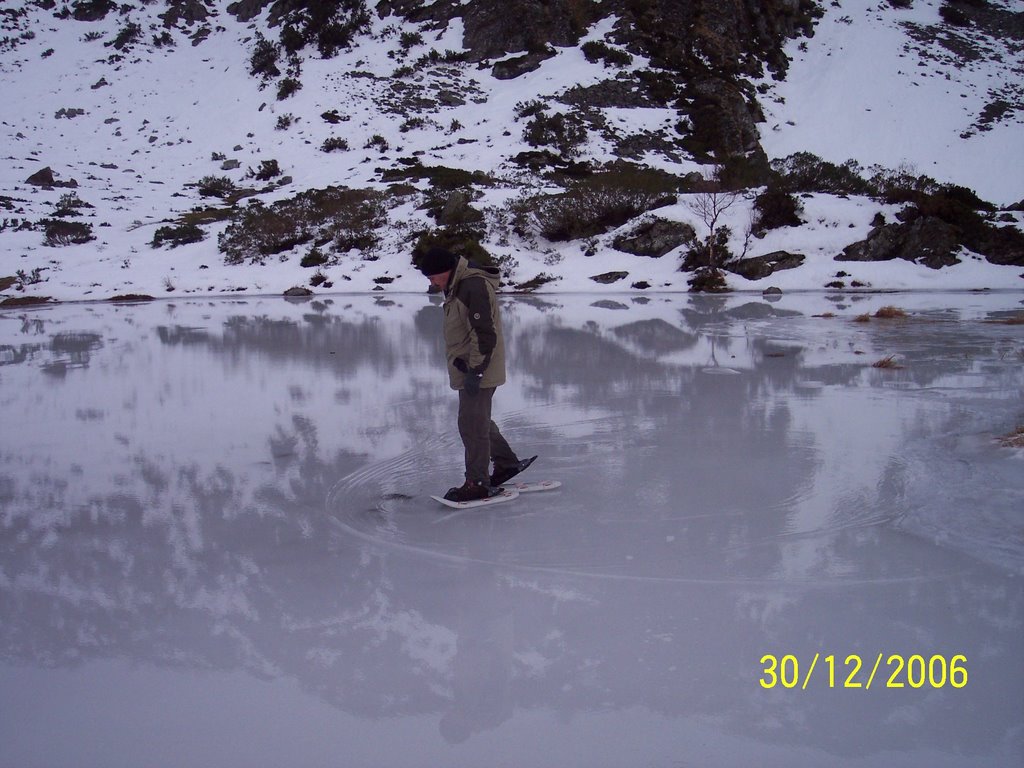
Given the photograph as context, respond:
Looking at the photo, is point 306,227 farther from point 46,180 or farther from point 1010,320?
point 1010,320

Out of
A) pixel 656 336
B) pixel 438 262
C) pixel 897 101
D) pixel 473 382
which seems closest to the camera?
pixel 438 262

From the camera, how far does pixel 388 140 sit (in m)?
42.7

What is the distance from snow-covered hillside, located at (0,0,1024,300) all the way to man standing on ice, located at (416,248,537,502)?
2005 cm

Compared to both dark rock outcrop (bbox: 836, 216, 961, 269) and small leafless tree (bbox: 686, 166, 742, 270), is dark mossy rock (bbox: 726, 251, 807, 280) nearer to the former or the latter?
small leafless tree (bbox: 686, 166, 742, 270)

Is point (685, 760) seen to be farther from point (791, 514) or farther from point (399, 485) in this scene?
point (399, 485)

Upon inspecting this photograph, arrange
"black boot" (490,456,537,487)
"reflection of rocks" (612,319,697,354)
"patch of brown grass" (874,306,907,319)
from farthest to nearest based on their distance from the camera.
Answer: "patch of brown grass" (874,306,907,319) → "reflection of rocks" (612,319,697,354) → "black boot" (490,456,537,487)

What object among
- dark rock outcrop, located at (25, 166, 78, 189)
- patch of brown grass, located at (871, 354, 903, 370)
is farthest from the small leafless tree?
dark rock outcrop, located at (25, 166, 78, 189)

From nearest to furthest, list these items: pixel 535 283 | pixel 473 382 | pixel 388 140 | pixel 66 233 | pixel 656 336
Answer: pixel 473 382, pixel 656 336, pixel 535 283, pixel 66 233, pixel 388 140

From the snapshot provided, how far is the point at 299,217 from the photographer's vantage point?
31.2 meters

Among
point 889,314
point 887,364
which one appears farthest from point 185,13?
point 887,364

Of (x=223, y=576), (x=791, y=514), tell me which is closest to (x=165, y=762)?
(x=223, y=576)

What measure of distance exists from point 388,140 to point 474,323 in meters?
41.3

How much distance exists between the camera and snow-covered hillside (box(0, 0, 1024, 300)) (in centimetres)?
2638

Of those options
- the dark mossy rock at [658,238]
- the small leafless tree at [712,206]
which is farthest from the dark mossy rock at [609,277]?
the small leafless tree at [712,206]
